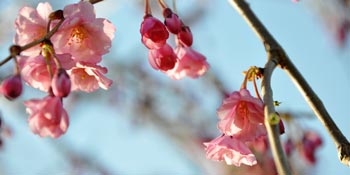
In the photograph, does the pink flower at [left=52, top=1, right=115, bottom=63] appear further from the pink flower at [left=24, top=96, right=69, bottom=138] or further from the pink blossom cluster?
the pink blossom cluster

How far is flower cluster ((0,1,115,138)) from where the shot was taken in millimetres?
1481

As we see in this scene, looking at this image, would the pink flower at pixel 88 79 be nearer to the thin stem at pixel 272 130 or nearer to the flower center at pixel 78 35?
the flower center at pixel 78 35

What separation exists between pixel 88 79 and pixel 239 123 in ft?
1.51

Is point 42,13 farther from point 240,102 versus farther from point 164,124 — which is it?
point 164,124

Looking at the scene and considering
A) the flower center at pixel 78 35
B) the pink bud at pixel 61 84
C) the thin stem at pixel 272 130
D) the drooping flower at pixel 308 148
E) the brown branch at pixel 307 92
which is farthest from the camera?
the drooping flower at pixel 308 148

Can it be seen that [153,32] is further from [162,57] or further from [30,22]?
→ [30,22]

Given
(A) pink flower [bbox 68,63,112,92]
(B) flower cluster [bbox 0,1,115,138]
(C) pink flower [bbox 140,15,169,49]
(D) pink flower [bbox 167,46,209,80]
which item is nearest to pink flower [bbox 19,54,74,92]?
(B) flower cluster [bbox 0,1,115,138]

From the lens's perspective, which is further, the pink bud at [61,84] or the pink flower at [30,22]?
the pink flower at [30,22]

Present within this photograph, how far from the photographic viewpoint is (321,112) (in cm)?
163

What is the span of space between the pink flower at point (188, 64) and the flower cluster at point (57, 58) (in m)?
0.42

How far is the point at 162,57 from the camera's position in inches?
71.8

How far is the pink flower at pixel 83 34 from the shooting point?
5.42 feet

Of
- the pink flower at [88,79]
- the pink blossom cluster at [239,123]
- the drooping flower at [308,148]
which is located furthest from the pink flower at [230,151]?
the drooping flower at [308,148]

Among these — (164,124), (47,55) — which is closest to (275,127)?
(47,55)
